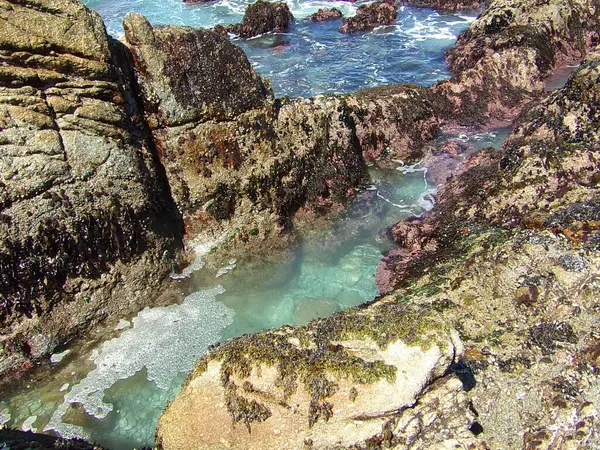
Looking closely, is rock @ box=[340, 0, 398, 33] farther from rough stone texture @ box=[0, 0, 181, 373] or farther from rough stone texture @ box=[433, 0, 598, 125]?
rough stone texture @ box=[0, 0, 181, 373]

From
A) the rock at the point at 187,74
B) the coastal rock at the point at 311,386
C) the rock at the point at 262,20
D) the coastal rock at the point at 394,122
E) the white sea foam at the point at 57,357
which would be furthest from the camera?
the rock at the point at 262,20

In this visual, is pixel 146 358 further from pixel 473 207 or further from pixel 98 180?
pixel 473 207

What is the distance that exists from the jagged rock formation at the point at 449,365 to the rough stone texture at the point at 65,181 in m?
2.88

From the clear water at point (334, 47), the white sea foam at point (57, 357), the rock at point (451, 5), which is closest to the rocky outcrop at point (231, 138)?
the white sea foam at point (57, 357)

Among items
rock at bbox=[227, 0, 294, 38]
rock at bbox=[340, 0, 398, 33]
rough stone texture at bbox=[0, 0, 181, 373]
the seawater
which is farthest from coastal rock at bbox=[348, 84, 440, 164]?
rock at bbox=[227, 0, 294, 38]

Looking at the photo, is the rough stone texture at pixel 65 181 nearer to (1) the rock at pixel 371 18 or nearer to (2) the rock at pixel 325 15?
(1) the rock at pixel 371 18

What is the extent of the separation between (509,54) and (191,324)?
1145cm

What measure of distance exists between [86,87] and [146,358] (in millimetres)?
3785

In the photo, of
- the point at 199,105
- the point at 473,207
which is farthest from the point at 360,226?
the point at 199,105

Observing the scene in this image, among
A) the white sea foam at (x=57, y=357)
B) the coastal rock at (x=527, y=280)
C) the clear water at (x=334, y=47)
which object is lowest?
the white sea foam at (x=57, y=357)

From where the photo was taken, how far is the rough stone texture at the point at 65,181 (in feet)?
18.4

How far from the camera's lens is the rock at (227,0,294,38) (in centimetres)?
1983

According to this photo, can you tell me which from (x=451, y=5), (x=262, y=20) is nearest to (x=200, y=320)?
(x=262, y=20)

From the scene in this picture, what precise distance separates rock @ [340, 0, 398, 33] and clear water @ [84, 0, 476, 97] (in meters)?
0.45
